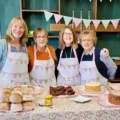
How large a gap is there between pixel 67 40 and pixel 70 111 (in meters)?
0.99

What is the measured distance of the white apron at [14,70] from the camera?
6.13ft

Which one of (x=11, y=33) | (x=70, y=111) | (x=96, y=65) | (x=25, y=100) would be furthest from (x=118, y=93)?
(x=11, y=33)

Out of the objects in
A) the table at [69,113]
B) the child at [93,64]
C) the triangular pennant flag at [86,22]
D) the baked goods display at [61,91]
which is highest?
the triangular pennant flag at [86,22]

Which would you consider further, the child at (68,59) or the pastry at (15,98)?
the child at (68,59)

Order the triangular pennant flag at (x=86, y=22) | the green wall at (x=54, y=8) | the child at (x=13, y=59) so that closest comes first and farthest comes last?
1. the child at (x=13, y=59)
2. the triangular pennant flag at (x=86, y=22)
3. the green wall at (x=54, y=8)

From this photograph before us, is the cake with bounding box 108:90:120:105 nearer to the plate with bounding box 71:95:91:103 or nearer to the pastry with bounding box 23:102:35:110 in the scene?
the plate with bounding box 71:95:91:103

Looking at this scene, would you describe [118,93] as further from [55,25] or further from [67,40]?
[55,25]

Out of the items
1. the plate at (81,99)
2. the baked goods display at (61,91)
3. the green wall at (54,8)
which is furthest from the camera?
the green wall at (54,8)

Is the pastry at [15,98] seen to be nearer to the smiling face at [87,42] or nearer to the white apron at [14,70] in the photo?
the white apron at [14,70]

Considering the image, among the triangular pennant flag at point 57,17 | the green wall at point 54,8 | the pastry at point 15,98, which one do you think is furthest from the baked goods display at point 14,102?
the green wall at point 54,8

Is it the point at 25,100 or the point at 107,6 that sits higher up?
the point at 107,6

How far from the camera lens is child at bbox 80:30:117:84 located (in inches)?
79.0

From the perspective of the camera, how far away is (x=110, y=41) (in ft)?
12.0

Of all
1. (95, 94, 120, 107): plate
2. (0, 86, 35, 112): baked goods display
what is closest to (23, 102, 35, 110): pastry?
(0, 86, 35, 112): baked goods display
